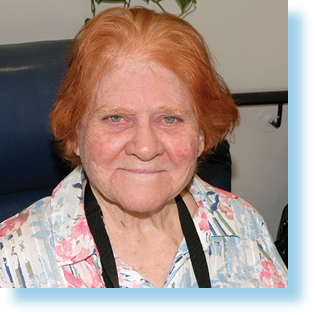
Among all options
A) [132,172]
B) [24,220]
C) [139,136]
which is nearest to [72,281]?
[24,220]

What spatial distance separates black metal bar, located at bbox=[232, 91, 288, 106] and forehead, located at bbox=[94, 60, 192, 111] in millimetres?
1207

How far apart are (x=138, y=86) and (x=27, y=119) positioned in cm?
52

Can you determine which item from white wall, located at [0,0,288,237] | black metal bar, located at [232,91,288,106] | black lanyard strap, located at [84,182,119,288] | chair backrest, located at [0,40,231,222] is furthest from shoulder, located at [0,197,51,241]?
black metal bar, located at [232,91,288,106]

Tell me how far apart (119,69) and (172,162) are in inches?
11.8

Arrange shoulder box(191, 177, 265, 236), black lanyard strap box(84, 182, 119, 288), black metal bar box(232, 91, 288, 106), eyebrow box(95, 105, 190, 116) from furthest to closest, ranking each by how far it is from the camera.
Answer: black metal bar box(232, 91, 288, 106), shoulder box(191, 177, 265, 236), black lanyard strap box(84, 182, 119, 288), eyebrow box(95, 105, 190, 116)

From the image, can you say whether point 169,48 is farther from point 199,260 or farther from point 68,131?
point 199,260

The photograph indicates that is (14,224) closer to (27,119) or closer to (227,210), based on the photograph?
(27,119)

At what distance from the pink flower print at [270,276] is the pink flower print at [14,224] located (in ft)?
2.59

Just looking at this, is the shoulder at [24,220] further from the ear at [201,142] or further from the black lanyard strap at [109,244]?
the ear at [201,142]

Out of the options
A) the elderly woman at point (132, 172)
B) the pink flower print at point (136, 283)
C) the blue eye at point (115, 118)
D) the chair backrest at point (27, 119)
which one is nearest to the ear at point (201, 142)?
the elderly woman at point (132, 172)

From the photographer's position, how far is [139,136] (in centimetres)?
116

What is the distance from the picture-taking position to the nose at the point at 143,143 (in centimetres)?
116

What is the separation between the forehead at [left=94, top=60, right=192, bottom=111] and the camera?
1156 millimetres

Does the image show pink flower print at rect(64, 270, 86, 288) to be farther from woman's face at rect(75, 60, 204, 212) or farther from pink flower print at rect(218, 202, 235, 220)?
pink flower print at rect(218, 202, 235, 220)
